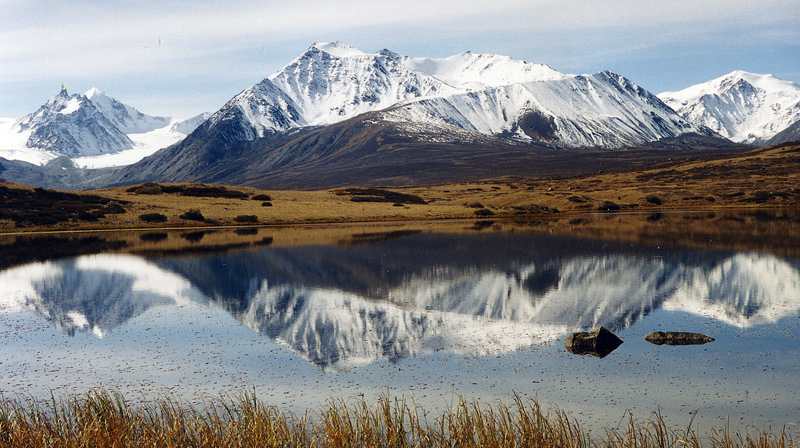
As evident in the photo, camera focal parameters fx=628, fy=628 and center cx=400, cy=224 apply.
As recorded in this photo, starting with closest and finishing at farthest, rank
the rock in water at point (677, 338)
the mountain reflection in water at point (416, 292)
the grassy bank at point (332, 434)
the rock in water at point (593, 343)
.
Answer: the grassy bank at point (332, 434)
the rock in water at point (593, 343)
the rock in water at point (677, 338)
the mountain reflection in water at point (416, 292)

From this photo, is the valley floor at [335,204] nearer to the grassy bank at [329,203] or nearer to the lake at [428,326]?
the grassy bank at [329,203]

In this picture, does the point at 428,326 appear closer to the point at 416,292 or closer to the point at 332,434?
the point at 416,292

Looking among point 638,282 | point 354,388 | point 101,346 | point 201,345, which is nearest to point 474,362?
point 354,388

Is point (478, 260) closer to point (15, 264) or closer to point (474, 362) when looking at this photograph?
point (474, 362)

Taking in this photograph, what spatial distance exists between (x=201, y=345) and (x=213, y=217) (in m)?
75.3

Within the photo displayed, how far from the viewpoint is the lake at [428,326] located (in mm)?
18891

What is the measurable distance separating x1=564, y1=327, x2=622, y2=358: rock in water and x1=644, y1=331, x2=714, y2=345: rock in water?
5.13 ft

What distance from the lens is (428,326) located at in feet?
→ 90.4

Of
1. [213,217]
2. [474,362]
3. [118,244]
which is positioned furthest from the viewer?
[213,217]

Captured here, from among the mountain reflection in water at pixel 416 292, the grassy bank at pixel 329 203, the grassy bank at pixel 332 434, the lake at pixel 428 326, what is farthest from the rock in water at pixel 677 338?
the grassy bank at pixel 329 203

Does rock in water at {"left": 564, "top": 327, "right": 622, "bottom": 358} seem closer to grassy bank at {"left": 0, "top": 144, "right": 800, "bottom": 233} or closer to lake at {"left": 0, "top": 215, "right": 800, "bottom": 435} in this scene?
lake at {"left": 0, "top": 215, "right": 800, "bottom": 435}

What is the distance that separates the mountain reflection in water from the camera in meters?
26.4

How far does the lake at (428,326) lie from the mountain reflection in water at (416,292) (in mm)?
152

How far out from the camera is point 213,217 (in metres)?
97.5
